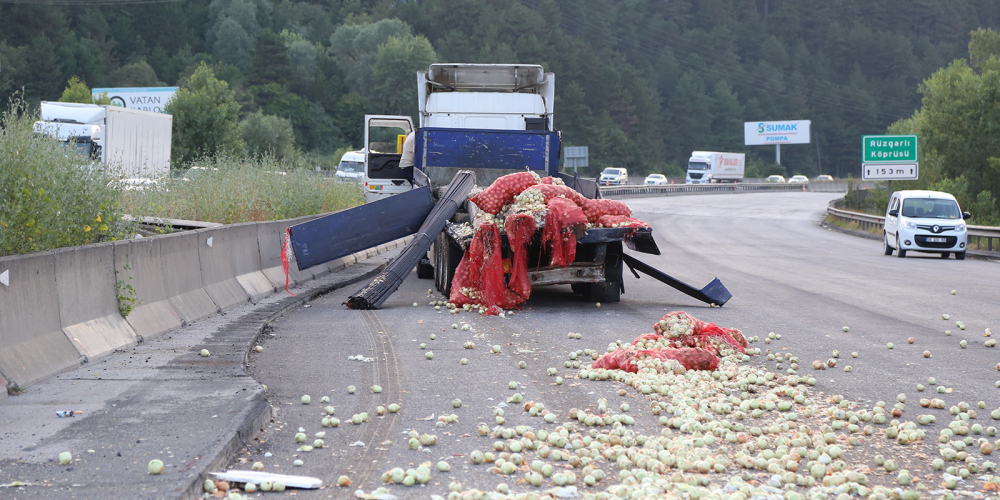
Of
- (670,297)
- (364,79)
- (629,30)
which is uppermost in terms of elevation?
(629,30)

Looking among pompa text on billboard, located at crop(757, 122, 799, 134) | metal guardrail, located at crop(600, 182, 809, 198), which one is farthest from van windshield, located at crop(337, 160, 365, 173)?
pompa text on billboard, located at crop(757, 122, 799, 134)

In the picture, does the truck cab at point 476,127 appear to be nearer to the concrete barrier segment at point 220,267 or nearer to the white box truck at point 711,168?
the concrete barrier segment at point 220,267

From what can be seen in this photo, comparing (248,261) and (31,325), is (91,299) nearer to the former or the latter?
(31,325)

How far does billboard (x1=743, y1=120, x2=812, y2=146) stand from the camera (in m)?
130

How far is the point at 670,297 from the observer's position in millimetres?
13219

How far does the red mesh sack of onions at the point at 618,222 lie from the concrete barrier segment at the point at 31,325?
261 inches

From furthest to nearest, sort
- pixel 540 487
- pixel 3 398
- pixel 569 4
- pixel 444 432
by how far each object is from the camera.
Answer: pixel 569 4 < pixel 3 398 < pixel 444 432 < pixel 540 487

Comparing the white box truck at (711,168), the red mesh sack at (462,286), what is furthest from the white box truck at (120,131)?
the white box truck at (711,168)

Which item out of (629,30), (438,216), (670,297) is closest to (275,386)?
(438,216)

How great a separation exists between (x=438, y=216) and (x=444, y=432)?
710 cm

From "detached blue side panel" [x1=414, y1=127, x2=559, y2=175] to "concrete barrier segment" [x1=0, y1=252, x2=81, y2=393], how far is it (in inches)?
332

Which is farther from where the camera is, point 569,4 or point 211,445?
point 569,4

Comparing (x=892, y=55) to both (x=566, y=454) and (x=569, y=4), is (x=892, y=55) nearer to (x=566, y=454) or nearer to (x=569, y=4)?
(x=569, y=4)

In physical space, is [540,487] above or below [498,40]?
below
